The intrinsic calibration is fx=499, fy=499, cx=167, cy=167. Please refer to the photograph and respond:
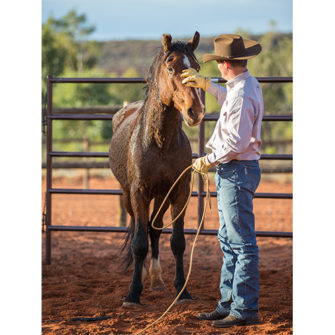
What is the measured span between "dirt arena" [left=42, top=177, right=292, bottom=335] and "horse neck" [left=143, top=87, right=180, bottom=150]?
1373mm

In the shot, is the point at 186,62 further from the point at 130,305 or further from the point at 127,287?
the point at 127,287

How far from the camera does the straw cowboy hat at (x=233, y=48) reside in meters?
3.32

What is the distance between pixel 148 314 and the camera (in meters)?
3.89

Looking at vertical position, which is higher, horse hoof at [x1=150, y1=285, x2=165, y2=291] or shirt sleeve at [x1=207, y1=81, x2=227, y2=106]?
shirt sleeve at [x1=207, y1=81, x2=227, y2=106]

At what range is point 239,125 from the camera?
3195 millimetres

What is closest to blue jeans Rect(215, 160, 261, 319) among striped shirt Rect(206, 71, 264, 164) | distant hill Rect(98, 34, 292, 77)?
striped shirt Rect(206, 71, 264, 164)

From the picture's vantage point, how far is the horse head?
11.6 ft

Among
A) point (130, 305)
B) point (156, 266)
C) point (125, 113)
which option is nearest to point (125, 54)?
point (125, 113)

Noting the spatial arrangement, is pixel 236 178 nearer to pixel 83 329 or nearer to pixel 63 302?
pixel 83 329

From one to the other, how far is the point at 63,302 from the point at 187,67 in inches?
89.9

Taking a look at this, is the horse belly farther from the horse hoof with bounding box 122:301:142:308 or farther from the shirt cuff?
the shirt cuff

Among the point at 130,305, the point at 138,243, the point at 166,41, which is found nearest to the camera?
the point at 166,41

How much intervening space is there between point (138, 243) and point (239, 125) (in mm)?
1616
